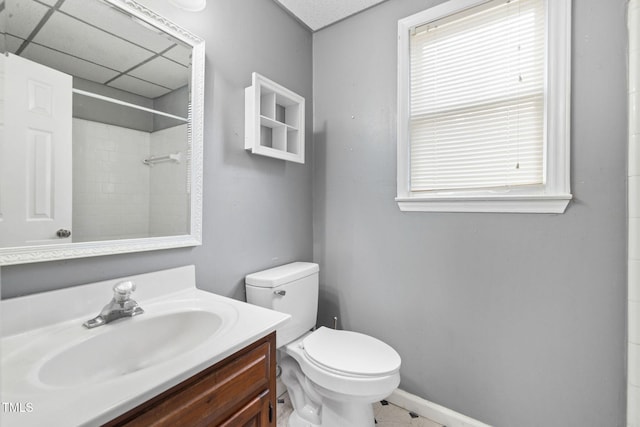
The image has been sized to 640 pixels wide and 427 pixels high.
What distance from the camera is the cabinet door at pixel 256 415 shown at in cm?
78

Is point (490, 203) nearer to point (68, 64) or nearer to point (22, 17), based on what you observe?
point (68, 64)

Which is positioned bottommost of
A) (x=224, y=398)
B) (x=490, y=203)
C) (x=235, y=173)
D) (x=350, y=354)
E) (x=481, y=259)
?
(x=350, y=354)

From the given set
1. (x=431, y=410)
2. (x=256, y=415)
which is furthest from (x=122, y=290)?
(x=431, y=410)

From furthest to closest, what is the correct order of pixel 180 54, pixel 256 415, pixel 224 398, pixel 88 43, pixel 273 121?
pixel 273 121, pixel 180 54, pixel 88 43, pixel 256 415, pixel 224 398

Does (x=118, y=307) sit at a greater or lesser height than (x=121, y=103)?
lesser

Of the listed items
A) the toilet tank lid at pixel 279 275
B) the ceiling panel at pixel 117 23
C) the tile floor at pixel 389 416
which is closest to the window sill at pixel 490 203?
the toilet tank lid at pixel 279 275

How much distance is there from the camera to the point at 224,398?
74 centimetres

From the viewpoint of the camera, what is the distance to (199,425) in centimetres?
68

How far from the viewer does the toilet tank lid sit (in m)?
1.39

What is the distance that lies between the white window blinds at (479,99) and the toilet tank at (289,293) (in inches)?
31.3

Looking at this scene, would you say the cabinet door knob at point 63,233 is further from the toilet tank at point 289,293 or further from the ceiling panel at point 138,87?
the toilet tank at point 289,293

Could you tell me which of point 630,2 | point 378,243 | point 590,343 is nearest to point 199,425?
A: point 378,243

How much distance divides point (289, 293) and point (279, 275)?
11cm

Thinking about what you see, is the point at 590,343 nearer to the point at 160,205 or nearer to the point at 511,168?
the point at 511,168
